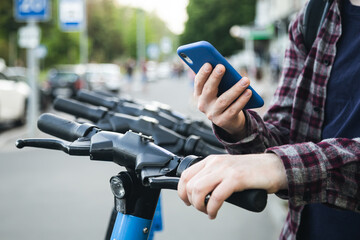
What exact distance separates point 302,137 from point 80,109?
0.80m

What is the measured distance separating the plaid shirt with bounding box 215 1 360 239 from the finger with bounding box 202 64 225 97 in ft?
0.69

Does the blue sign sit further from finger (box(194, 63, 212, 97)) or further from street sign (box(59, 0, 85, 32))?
finger (box(194, 63, 212, 97))

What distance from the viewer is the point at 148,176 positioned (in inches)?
42.3

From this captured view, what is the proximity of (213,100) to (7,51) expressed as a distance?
51.2 meters

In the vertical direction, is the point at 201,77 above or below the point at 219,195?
above

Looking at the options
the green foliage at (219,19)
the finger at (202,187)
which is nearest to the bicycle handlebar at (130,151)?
the finger at (202,187)

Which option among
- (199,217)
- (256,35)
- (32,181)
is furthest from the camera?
(256,35)

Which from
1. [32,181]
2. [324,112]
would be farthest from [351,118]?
[32,181]

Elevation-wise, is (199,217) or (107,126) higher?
(107,126)

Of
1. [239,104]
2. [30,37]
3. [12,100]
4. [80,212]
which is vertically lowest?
[12,100]

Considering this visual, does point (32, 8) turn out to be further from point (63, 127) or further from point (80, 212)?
point (63, 127)

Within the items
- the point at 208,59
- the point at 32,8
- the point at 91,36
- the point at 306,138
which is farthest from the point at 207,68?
the point at 91,36

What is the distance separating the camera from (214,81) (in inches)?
46.3

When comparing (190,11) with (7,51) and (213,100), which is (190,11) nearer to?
(7,51)
